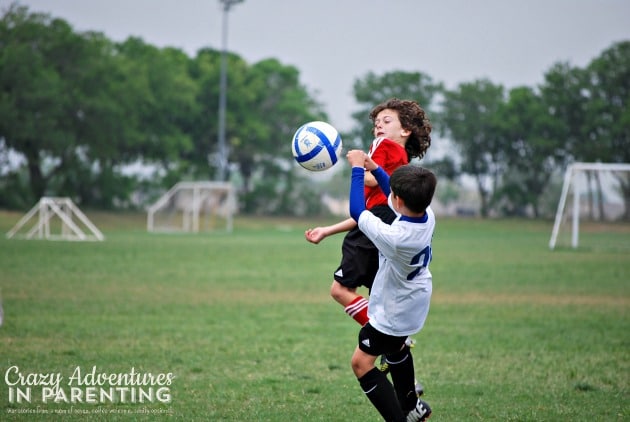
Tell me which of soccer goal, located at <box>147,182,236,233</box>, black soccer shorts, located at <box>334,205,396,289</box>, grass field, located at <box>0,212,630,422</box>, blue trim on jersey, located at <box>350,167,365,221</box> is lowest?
soccer goal, located at <box>147,182,236,233</box>

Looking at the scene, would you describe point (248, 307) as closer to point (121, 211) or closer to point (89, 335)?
point (89, 335)

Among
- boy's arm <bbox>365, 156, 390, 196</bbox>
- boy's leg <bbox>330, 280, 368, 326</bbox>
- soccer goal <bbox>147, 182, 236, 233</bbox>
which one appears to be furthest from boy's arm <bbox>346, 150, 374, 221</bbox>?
soccer goal <bbox>147, 182, 236, 233</bbox>

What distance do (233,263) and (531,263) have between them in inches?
325

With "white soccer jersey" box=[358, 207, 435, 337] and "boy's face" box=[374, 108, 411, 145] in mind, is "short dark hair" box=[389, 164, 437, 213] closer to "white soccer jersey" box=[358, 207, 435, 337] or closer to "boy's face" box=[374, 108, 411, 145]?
"white soccer jersey" box=[358, 207, 435, 337]

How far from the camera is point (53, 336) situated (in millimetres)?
9633

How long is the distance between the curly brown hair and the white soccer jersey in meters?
1.01

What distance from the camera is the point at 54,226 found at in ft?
142

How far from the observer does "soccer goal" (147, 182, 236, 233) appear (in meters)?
47.3

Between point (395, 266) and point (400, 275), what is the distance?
0.07m

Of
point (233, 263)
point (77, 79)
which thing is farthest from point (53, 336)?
point (77, 79)

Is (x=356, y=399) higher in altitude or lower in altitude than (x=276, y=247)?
higher

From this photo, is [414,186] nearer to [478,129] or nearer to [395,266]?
[395,266]

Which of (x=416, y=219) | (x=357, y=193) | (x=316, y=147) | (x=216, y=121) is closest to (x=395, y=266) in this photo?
(x=416, y=219)

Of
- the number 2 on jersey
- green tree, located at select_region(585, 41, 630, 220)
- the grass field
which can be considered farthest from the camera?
green tree, located at select_region(585, 41, 630, 220)
